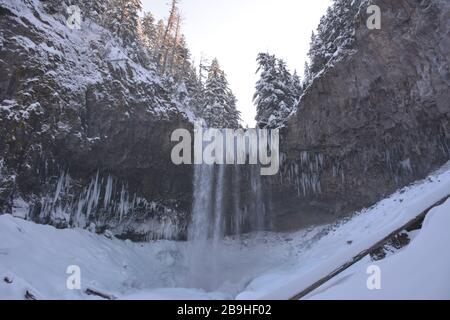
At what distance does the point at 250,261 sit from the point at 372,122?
10.7 meters

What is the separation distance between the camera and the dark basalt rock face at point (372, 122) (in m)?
17.0

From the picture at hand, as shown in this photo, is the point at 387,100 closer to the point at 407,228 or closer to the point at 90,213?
the point at 407,228

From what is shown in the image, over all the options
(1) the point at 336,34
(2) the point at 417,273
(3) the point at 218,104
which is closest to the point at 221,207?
(3) the point at 218,104

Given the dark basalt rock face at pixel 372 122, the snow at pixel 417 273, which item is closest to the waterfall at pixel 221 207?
the dark basalt rock face at pixel 372 122

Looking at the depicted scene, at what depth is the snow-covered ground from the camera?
540cm

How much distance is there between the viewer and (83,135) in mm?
18938

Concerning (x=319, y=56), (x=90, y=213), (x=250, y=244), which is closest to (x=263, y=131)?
(x=319, y=56)

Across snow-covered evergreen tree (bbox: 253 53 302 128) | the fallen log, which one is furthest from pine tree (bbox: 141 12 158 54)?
the fallen log

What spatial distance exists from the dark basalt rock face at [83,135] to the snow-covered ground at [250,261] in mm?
1520

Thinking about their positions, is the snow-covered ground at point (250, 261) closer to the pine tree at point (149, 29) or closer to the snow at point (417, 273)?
the snow at point (417, 273)

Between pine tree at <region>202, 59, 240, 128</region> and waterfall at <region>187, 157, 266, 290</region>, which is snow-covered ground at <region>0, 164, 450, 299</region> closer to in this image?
waterfall at <region>187, 157, 266, 290</region>

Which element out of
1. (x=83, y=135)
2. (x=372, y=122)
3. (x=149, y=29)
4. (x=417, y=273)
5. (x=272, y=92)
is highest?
(x=149, y=29)

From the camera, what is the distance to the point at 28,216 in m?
16.7

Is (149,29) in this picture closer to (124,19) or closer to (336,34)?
(124,19)
